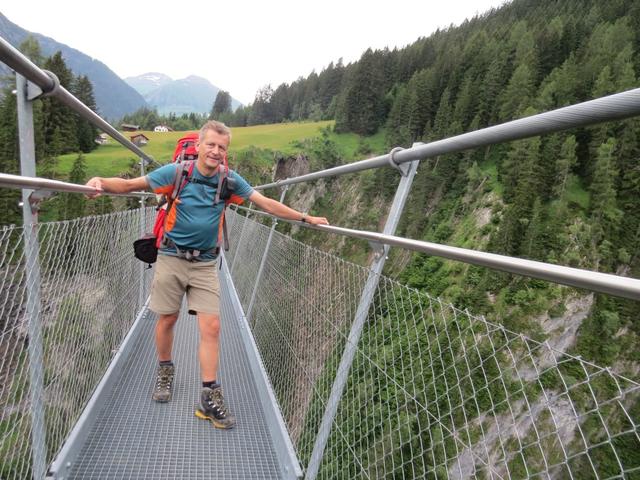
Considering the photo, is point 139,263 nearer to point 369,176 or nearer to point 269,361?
point 269,361

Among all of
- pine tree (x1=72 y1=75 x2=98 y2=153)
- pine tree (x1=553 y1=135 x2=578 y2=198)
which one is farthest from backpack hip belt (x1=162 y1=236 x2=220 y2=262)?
pine tree (x1=72 y1=75 x2=98 y2=153)

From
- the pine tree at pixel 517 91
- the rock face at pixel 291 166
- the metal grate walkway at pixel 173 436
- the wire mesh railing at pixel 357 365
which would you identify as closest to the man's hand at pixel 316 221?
the wire mesh railing at pixel 357 365

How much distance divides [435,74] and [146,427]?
65.3m

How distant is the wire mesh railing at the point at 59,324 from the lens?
1.70 meters

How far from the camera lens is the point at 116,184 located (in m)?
2.19

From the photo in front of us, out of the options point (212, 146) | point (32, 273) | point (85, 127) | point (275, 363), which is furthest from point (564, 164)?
point (85, 127)

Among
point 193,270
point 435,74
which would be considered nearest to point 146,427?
point 193,270

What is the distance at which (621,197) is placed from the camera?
3766 centimetres

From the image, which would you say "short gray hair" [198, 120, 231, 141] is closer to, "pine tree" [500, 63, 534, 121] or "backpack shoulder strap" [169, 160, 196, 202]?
"backpack shoulder strap" [169, 160, 196, 202]

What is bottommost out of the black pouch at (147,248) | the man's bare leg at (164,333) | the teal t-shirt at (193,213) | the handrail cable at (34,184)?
the man's bare leg at (164,333)

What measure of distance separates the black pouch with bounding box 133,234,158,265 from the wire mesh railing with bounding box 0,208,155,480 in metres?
0.25

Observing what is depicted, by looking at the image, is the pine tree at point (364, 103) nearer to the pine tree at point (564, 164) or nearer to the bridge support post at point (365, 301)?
the pine tree at point (564, 164)

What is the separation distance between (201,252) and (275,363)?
38.7 inches

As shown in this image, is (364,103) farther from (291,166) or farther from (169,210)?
(169,210)
